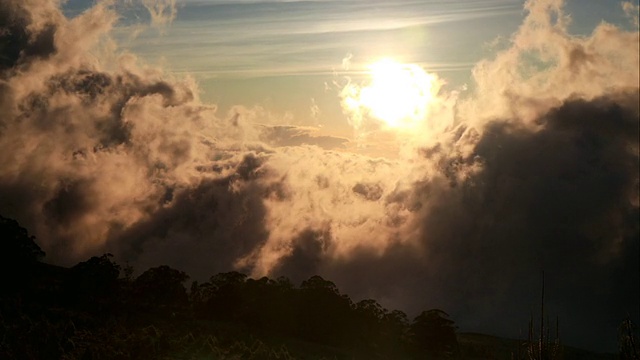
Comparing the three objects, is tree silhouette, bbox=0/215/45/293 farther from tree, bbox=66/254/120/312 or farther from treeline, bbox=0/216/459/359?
tree, bbox=66/254/120/312

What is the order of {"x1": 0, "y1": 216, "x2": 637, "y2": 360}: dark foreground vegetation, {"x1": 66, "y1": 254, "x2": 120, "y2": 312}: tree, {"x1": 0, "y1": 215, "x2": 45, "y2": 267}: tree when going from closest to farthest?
1. {"x1": 0, "y1": 216, "x2": 637, "y2": 360}: dark foreground vegetation
2. {"x1": 66, "y1": 254, "x2": 120, "y2": 312}: tree
3. {"x1": 0, "y1": 215, "x2": 45, "y2": 267}: tree

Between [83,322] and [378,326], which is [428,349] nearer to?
[378,326]

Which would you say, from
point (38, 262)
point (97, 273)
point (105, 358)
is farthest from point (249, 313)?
point (105, 358)

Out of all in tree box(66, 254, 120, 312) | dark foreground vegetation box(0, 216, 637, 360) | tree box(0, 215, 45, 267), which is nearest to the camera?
dark foreground vegetation box(0, 216, 637, 360)

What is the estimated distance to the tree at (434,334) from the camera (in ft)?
597

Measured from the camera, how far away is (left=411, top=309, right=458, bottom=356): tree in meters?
182

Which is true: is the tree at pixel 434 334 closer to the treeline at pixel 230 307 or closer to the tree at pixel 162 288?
the treeline at pixel 230 307

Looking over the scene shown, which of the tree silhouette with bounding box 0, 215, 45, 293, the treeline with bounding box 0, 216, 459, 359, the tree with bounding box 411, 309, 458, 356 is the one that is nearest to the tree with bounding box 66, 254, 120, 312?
the treeline with bounding box 0, 216, 459, 359

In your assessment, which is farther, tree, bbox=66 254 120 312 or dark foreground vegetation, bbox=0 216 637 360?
tree, bbox=66 254 120 312

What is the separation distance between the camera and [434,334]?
185875 millimetres

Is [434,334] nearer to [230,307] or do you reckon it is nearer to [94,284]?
[230,307]

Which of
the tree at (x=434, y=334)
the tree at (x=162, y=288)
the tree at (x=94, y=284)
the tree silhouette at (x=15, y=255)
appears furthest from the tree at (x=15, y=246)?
the tree at (x=434, y=334)

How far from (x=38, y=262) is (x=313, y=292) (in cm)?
6570

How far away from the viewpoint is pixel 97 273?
160 m
